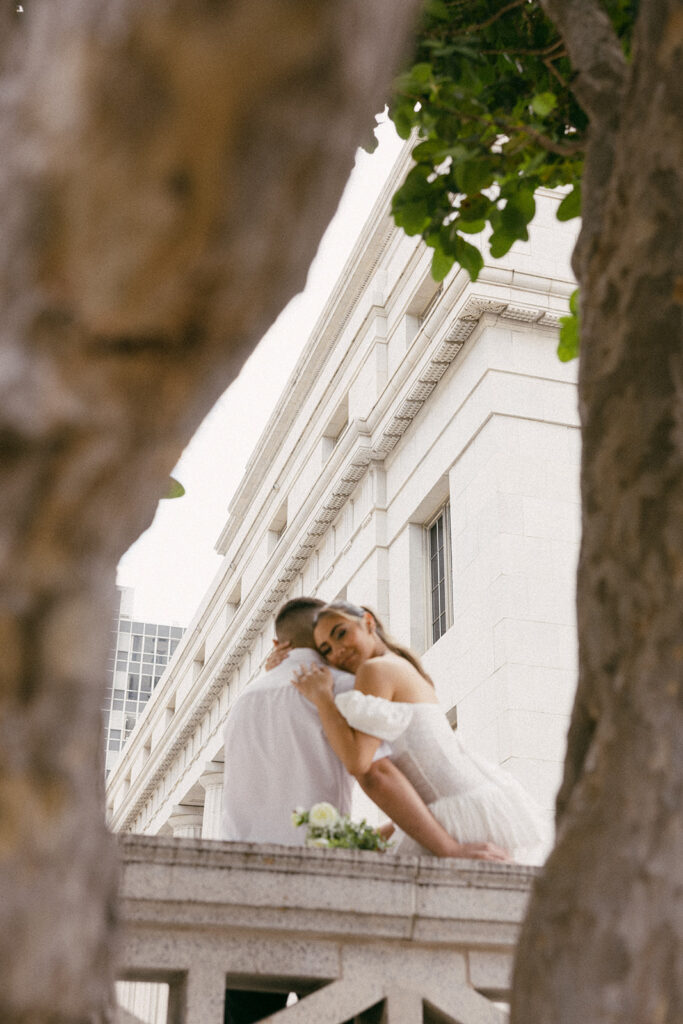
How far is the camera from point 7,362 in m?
1.10

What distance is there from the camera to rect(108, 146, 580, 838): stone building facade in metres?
14.2

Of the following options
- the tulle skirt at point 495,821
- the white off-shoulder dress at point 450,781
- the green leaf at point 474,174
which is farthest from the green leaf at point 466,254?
the tulle skirt at point 495,821

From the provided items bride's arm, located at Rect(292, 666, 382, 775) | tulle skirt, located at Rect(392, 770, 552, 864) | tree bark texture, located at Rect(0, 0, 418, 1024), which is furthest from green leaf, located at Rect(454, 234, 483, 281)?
tree bark texture, located at Rect(0, 0, 418, 1024)

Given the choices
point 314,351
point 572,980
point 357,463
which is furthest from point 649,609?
point 314,351

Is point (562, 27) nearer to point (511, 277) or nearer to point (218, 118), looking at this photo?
point (218, 118)

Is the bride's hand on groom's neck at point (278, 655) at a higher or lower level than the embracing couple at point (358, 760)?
higher

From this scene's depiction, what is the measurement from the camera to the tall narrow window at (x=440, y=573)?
56.2 ft

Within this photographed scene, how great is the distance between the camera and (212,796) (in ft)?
94.6

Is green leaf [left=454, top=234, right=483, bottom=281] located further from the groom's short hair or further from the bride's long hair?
the groom's short hair

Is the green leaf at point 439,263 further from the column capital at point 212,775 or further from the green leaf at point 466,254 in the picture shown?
the column capital at point 212,775

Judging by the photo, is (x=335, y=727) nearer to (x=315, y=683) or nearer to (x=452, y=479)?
(x=315, y=683)

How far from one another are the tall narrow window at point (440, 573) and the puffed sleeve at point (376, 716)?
12284 millimetres

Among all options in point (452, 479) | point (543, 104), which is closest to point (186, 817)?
point (452, 479)

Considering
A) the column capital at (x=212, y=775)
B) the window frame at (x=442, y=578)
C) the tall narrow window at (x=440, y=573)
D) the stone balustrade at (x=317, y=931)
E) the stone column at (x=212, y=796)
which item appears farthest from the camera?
the column capital at (x=212, y=775)
